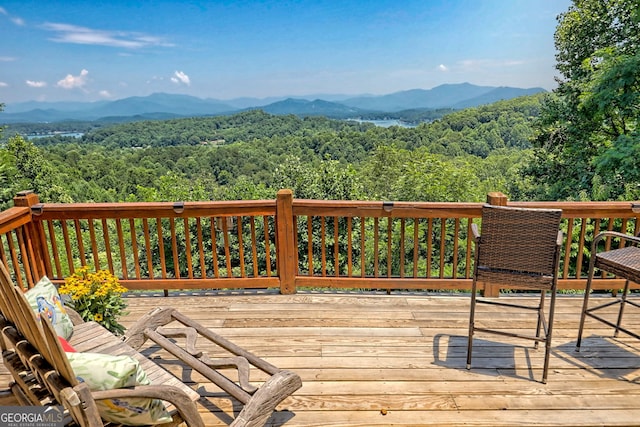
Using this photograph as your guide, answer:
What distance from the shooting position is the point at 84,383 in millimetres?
1277

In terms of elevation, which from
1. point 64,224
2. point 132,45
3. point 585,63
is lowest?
point 64,224

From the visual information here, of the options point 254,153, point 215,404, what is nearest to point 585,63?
point 215,404

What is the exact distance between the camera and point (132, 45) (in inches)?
2383

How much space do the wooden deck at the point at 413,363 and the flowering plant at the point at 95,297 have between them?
Result: 44 cm

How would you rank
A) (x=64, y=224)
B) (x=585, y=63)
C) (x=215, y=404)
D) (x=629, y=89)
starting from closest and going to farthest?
1. (x=215, y=404)
2. (x=64, y=224)
3. (x=629, y=89)
4. (x=585, y=63)

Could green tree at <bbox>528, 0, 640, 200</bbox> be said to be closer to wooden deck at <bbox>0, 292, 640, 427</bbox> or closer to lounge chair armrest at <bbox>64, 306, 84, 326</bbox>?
wooden deck at <bbox>0, 292, 640, 427</bbox>

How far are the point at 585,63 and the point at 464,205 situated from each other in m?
10.8

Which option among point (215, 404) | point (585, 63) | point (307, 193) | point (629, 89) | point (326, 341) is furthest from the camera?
point (307, 193)

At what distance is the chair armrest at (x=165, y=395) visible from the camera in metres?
1.34

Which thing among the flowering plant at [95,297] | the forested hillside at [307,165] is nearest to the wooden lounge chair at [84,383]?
the flowering plant at [95,297]

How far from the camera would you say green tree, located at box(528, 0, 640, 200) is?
366 inches

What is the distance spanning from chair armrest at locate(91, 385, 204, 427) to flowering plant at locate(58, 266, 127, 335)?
1314 millimetres

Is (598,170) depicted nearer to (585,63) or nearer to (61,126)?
(585,63)

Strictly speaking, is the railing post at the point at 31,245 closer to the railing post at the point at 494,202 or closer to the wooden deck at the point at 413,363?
the wooden deck at the point at 413,363
